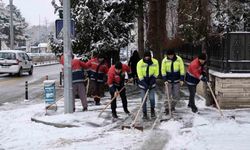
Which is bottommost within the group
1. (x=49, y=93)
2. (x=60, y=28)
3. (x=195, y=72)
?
(x=49, y=93)

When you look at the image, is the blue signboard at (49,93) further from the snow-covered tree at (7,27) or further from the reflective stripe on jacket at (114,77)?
the snow-covered tree at (7,27)

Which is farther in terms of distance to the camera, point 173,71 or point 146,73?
point 173,71

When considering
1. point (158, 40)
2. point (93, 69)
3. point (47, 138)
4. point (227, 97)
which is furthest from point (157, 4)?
point (47, 138)

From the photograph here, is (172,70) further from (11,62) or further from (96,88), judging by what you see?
(11,62)

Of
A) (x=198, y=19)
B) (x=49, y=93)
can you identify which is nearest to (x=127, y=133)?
(x=49, y=93)

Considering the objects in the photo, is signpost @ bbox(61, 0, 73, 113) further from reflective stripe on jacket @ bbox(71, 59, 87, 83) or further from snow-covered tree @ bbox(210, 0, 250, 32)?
snow-covered tree @ bbox(210, 0, 250, 32)

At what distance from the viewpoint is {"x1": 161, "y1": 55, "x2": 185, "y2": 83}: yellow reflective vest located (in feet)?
42.9

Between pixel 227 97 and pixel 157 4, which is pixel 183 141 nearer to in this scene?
pixel 227 97

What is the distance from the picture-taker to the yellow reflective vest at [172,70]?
1309 cm

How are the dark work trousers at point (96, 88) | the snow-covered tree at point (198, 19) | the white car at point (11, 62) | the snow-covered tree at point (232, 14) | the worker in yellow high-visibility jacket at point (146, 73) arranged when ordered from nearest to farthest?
1. the worker in yellow high-visibility jacket at point (146, 73)
2. the snow-covered tree at point (198, 19)
3. the dark work trousers at point (96, 88)
4. the snow-covered tree at point (232, 14)
5. the white car at point (11, 62)

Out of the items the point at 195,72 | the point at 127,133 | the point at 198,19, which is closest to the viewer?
the point at 127,133

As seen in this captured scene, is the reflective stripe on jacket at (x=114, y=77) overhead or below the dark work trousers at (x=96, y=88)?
overhead

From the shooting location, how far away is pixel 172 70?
43.0 feet

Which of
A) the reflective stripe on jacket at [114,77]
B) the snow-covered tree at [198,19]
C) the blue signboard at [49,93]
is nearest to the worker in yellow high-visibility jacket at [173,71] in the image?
the reflective stripe on jacket at [114,77]
